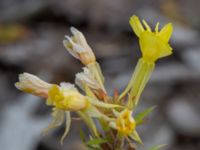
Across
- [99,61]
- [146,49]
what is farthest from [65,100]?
[99,61]

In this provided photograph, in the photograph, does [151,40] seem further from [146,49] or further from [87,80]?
[87,80]

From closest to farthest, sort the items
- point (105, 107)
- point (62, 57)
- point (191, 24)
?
point (105, 107), point (62, 57), point (191, 24)

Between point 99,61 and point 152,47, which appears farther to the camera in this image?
point 99,61

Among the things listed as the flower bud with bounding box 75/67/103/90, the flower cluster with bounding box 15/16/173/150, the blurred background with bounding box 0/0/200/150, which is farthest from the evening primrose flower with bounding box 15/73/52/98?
the blurred background with bounding box 0/0/200/150

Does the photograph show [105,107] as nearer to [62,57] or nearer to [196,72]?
[196,72]

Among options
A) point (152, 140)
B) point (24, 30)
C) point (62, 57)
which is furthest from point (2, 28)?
point (152, 140)

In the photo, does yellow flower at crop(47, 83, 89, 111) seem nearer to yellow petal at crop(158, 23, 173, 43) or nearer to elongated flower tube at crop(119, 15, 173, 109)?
elongated flower tube at crop(119, 15, 173, 109)

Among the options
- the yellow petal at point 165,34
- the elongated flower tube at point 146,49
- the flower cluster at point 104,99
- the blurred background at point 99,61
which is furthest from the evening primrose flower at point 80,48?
the blurred background at point 99,61
